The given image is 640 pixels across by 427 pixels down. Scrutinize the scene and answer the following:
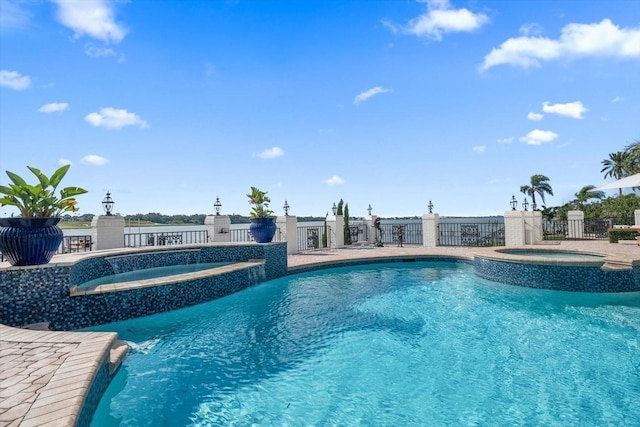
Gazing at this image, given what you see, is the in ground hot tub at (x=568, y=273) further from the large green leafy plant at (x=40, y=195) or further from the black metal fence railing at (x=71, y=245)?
the black metal fence railing at (x=71, y=245)

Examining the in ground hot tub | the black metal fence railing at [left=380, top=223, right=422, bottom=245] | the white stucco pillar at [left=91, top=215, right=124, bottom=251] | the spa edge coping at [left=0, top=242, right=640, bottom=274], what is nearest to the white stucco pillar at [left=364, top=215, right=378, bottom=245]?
the black metal fence railing at [left=380, top=223, right=422, bottom=245]

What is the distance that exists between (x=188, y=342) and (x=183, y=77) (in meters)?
8.86

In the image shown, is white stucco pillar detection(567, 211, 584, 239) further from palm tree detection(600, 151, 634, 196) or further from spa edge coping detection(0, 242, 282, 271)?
palm tree detection(600, 151, 634, 196)

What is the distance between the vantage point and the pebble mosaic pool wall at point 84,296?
4746 mm

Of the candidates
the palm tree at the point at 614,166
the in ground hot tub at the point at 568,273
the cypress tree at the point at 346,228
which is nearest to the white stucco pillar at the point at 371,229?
the cypress tree at the point at 346,228

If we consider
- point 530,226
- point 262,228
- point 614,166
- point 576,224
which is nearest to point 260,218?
point 262,228

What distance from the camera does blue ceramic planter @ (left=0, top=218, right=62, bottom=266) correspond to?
4832 millimetres

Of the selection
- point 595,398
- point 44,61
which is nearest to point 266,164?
point 44,61

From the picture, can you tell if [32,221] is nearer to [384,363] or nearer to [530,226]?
[384,363]

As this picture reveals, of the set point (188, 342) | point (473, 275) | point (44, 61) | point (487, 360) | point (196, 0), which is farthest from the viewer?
point (473, 275)

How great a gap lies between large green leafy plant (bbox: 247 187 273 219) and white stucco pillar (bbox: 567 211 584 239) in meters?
15.1

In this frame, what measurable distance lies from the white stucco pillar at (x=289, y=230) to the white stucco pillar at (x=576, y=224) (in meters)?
13.7

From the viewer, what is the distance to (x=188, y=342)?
4.65 meters

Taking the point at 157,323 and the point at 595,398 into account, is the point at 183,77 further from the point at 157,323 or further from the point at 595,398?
the point at 595,398
